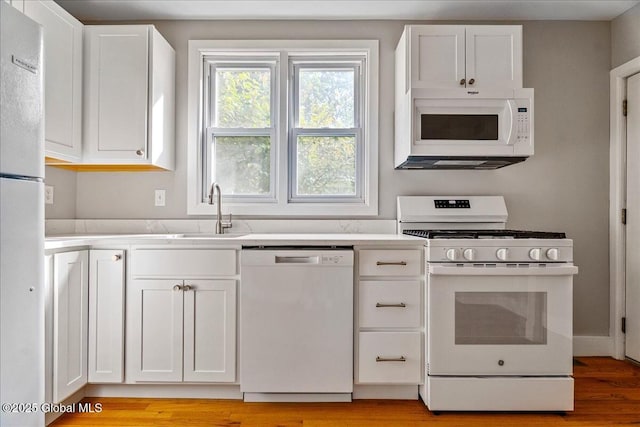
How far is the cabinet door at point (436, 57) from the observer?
2.52 m

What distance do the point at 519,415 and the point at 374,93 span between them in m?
2.05

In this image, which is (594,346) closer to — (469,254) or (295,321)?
(469,254)

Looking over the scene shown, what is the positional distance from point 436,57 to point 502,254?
122cm

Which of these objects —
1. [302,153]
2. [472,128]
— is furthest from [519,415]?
[302,153]

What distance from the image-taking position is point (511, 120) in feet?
7.93

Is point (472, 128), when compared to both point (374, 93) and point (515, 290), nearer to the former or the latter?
point (374, 93)

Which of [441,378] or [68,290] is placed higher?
[68,290]

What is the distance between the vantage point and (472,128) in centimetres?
247

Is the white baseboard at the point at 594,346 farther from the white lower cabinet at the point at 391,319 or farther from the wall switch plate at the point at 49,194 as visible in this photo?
the wall switch plate at the point at 49,194

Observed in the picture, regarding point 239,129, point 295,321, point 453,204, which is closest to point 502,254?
point 453,204

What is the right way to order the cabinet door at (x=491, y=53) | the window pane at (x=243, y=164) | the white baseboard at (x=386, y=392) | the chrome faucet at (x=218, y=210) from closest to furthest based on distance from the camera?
1. the white baseboard at (x=386, y=392)
2. the cabinet door at (x=491, y=53)
3. the chrome faucet at (x=218, y=210)
4. the window pane at (x=243, y=164)

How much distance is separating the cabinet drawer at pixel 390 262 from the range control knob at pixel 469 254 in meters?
0.22

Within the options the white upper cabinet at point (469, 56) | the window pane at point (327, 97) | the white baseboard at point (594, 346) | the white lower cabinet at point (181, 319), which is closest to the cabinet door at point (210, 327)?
the white lower cabinet at point (181, 319)

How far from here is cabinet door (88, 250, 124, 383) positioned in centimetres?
220
